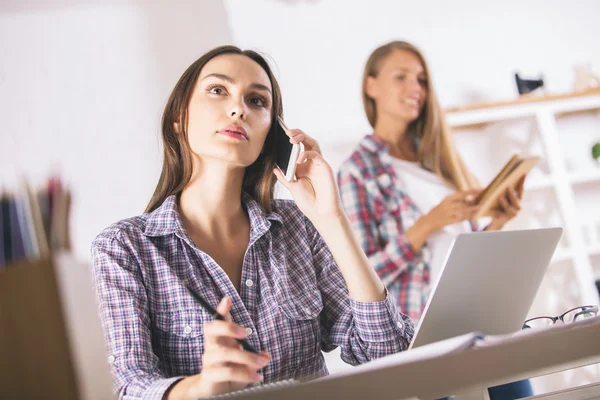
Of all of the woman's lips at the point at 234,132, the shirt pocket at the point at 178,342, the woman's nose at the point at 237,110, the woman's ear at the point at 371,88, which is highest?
the woman's ear at the point at 371,88

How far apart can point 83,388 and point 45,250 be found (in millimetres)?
123

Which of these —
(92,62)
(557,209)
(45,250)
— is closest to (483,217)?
Answer: (557,209)

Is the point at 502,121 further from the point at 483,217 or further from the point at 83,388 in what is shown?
the point at 83,388

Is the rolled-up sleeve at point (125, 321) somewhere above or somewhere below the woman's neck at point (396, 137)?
below

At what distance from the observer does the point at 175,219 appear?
1.22 metres

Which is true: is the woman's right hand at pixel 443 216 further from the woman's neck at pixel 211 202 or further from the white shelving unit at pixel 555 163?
the woman's neck at pixel 211 202

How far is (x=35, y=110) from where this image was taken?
2.11 m

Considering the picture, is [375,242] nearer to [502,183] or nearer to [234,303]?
[502,183]

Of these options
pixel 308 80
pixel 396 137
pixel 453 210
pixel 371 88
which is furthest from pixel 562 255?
pixel 308 80

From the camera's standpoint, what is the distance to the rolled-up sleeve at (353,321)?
46.4 inches

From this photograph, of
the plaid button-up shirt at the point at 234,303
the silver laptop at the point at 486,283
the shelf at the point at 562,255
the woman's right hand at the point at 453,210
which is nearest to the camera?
the silver laptop at the point at 486,283

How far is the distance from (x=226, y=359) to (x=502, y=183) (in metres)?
1.92

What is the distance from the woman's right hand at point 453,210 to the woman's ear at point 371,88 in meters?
0.51

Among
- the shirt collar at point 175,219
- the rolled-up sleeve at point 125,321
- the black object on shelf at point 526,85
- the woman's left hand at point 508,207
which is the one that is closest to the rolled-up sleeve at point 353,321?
the shirt collar at point 175,219
